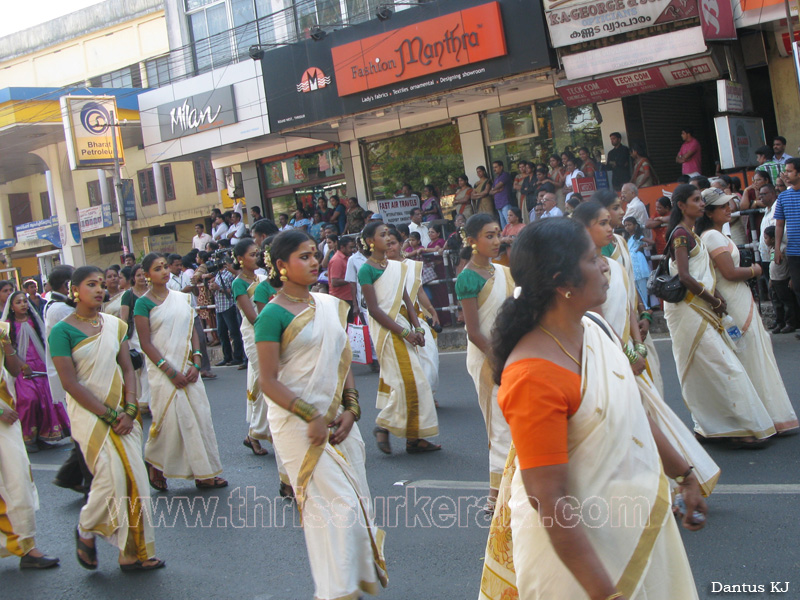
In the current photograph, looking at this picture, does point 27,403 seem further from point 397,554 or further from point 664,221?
point 664,221

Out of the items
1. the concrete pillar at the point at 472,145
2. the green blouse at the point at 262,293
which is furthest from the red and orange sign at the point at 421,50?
the green blouse at the point at 262,293

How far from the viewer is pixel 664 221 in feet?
36.7

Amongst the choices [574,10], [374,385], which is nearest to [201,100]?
[574,10]

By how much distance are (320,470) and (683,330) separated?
306cm

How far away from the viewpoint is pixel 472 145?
57.8 ft

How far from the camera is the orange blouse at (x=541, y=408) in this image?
7.39 ft

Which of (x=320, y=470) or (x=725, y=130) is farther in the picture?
(x=725, y=130)

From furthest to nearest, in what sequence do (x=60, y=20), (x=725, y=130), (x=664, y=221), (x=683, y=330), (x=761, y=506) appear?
(x=60, y=20)
(x=725, y=130)
(x=664, y=221)
(x=683, y=330)
(x=761, y=506)

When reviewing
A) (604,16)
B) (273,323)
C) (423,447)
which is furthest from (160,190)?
(273,323)

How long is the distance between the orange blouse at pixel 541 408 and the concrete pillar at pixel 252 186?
20.2m

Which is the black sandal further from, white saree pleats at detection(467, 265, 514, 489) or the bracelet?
white saree pleats at detection(467, 265, 514, 489)

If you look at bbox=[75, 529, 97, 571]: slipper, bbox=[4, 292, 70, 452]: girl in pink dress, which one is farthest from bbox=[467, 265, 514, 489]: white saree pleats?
bbox=[4, 292, 70, 452]: girl in pink dress

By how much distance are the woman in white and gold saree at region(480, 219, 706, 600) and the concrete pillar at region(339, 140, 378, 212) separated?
685 inches

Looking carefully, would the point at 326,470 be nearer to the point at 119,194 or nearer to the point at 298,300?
the point at 298,300
